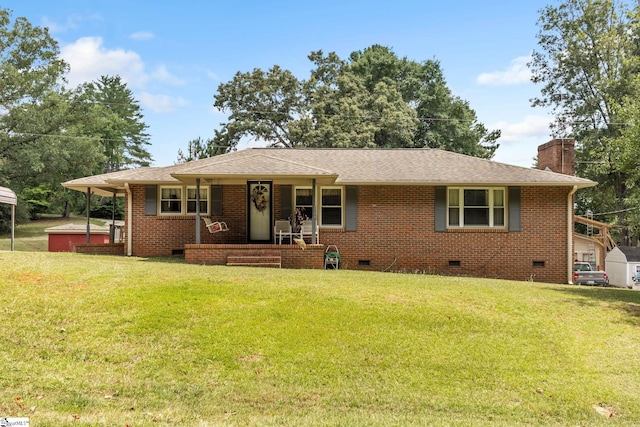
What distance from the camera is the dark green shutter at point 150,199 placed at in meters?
15.6

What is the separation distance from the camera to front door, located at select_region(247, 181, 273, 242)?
15.6 m

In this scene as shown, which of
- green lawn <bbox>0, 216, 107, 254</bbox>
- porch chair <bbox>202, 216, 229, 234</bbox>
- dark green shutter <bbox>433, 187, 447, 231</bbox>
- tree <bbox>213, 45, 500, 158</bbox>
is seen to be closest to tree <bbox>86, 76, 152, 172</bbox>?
green lawn <bbox>0, 216, 107, 254</bbox>

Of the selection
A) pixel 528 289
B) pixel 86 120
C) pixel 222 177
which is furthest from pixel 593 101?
pixel 86 120

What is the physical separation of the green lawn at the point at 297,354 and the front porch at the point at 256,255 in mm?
3333

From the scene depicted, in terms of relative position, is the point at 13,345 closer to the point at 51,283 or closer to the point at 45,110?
the point at 51,283

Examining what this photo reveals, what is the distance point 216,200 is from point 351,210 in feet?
14.5

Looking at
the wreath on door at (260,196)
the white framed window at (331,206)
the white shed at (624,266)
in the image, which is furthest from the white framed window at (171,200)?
the white shed at (624,266)

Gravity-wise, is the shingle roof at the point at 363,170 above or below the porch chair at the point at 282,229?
above

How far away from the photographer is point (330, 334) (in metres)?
7.26

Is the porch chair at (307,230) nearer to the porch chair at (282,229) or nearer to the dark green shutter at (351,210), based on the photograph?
the porch chair at (282,229)

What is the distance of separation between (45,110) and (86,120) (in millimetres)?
3181

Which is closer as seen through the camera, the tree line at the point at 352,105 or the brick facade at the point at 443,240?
the brick facade at the point at 443,240

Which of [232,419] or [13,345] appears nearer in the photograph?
[232,419]

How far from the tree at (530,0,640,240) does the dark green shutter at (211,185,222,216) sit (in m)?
23.0
